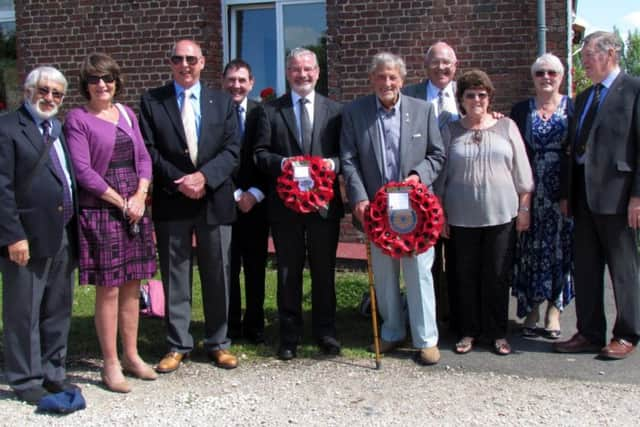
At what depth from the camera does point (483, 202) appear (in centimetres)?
538

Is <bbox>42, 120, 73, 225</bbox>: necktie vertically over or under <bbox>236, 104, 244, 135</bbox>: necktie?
under

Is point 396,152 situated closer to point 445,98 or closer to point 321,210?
point 321,210

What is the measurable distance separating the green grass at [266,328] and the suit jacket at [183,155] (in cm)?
118

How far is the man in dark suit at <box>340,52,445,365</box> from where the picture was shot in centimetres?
529

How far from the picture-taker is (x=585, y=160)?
532 cm

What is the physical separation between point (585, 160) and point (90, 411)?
12.4 feet

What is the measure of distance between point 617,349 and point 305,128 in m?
2.78

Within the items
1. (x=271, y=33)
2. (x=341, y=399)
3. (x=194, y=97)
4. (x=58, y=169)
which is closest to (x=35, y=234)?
(x=58, y=169)

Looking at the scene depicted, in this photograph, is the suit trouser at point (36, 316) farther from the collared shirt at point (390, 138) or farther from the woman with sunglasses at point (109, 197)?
the collared shirt at point (390, 138)

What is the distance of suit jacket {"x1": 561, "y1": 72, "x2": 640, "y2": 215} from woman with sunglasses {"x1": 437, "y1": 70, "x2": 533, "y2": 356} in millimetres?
457

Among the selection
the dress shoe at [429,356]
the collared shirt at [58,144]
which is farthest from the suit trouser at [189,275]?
the dress shoe at [429,356]

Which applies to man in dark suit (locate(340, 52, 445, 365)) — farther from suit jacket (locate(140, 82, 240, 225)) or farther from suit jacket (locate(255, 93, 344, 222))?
suit jacket (locate(140, 82, 240, 225))

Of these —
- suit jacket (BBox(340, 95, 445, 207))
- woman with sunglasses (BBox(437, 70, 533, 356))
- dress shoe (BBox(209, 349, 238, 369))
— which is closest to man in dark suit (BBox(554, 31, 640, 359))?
woman with sunglasses (BBox(437, 70, 533, 356))

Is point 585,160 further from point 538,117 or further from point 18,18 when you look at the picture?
point 18,18
